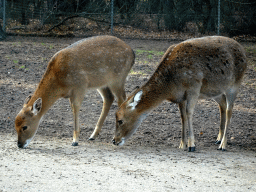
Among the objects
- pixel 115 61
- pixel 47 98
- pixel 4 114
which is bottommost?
pixel 4 114

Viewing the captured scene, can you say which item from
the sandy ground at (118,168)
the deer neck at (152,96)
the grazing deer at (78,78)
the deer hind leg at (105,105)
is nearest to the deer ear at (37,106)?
the grazing deer at (78,78)

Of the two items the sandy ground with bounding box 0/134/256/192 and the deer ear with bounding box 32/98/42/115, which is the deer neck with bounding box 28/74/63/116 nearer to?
the deer ear with bounding box 32/98/42/115

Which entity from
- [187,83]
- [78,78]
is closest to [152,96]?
[187,83]

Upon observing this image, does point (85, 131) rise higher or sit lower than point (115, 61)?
lower

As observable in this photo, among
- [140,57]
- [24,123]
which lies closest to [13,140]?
[24,123]

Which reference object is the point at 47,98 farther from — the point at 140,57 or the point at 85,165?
the point at 140,57

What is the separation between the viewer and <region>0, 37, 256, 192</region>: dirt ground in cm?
464

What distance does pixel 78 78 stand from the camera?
6.69 m

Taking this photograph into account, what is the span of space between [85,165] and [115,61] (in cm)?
241

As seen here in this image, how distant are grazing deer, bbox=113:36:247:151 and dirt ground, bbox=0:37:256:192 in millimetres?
470

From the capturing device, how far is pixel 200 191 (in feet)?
14.5

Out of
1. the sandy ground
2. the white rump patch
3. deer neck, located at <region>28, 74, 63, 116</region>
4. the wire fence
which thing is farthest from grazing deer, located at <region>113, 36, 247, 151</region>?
the wire fence

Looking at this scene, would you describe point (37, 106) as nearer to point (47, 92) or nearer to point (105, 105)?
point (47, 92)

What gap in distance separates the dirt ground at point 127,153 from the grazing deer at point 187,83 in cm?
47
